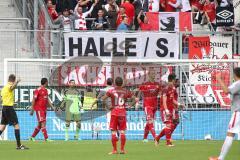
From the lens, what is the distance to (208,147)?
24562mm

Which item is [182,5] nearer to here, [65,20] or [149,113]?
[65,20]

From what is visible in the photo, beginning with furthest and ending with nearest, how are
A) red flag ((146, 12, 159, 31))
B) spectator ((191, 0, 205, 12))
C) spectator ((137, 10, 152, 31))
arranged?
spectator ((191, 0, 205, 12)), spectator ((137, 10, 152, 31)), red flag ((146, 12, 159, 31))

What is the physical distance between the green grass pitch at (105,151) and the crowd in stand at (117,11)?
26.1ft

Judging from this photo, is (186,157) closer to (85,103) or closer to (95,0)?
(85,103)

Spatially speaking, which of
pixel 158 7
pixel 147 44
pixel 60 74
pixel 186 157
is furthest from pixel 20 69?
pixel 186 157

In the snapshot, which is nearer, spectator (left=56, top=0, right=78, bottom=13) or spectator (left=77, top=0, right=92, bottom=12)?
spectator (left=77, top=0, right=92, bottom=12)

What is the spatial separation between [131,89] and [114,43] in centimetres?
215

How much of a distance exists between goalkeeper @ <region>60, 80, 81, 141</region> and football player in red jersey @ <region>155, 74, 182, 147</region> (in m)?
5.02

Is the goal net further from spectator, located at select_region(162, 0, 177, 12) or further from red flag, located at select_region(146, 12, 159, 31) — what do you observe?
spectator, located at select_region(162, 0, 177, 12)

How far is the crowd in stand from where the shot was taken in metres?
33.6

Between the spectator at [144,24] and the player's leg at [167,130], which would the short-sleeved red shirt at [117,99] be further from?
the spectator at [144,24]

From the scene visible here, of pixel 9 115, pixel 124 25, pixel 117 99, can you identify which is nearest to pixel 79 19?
pixel 124 25

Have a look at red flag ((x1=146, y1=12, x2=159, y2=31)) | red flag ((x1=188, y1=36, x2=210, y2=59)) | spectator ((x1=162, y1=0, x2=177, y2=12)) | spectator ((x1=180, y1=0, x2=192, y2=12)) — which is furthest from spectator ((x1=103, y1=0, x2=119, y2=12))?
red flag ((x1=188, y1=36, x2=210, y2=59))

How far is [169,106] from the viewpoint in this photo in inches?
1016
